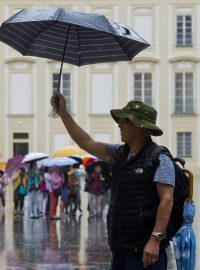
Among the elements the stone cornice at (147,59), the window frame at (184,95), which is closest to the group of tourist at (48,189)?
the window frame at (184,95)

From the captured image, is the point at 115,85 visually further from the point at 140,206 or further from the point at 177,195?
the point at 140,206

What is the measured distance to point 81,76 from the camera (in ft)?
160

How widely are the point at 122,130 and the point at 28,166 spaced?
1515 cm

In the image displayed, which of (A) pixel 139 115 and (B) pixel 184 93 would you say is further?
(B) pixel 184 93

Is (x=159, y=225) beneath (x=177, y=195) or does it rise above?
beneath

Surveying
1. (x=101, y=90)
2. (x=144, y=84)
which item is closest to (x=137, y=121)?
(x=101, y=90)

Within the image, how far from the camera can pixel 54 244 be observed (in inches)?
512

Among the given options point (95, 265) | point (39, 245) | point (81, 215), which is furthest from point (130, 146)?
point (81, 215)

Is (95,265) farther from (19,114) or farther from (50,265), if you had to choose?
(19,114)

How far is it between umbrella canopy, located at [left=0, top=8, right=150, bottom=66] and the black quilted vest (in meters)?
1.19

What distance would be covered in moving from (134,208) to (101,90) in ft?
143

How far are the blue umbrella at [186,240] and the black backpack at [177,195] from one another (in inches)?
1.4

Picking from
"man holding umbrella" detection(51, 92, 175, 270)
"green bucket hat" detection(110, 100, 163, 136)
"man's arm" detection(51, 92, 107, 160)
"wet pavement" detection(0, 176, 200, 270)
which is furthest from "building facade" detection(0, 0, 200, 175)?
"man holding umbrella" detection(51, 92, 175, 270)

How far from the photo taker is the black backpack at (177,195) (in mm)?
5059
